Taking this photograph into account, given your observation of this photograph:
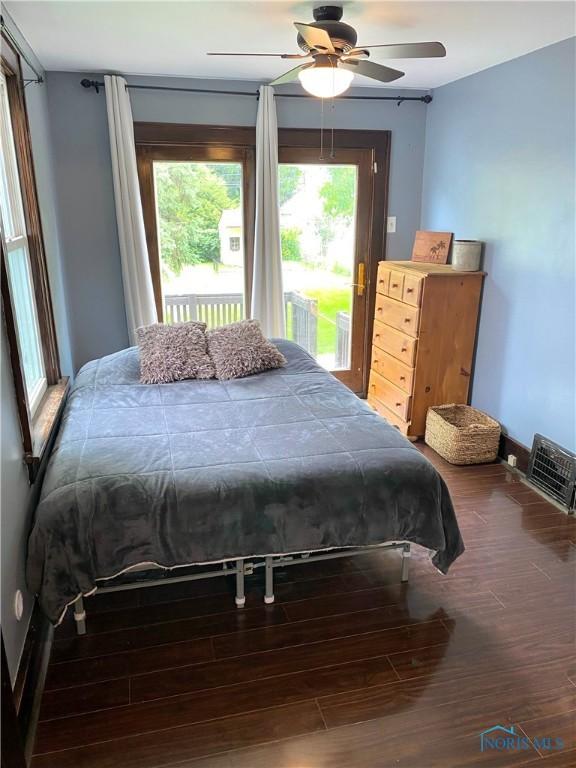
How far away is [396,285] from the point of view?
13.6 feet

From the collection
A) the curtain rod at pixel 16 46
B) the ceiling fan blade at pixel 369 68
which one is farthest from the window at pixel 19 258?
the ceiling fan blade at pixel 369 68

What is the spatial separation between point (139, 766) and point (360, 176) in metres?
4.14

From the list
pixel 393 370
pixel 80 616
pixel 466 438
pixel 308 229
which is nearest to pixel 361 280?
pixel 308 229

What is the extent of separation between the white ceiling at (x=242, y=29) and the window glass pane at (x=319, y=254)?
948 millimetres

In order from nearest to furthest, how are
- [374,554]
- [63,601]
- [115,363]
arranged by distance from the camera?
[63,601], [374,554], [115,363]

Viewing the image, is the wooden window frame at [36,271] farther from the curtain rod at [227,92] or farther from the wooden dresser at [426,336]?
the wooden dresser at [426,336]

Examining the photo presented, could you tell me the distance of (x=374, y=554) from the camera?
9.12 feet

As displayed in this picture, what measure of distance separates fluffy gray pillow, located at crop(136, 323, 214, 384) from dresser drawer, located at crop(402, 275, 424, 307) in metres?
1.47

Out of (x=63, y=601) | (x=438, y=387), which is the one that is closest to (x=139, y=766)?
(x=63, y=601)

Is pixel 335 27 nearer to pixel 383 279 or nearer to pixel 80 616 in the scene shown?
pixel 383 279

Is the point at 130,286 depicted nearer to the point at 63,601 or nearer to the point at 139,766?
the point at 63,601

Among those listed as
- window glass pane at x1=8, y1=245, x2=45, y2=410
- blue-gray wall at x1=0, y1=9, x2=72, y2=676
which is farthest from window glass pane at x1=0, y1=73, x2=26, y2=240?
blue-gray wall at x1=0, y1=9, x2=72, y2=676

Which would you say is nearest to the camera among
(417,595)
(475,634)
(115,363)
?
(475,634)

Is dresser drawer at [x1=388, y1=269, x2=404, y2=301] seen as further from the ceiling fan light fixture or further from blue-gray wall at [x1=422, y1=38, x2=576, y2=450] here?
the ceiling fan light fixture
